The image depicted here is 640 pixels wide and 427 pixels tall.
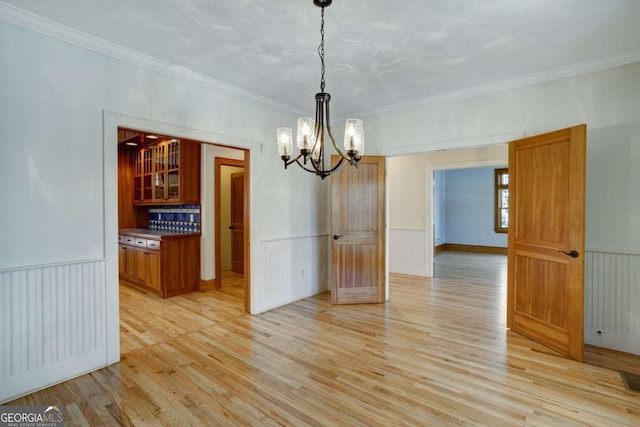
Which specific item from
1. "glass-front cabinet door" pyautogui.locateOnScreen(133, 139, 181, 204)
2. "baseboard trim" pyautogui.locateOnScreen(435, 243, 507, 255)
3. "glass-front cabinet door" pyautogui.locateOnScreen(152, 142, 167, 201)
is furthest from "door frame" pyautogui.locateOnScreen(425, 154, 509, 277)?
"glass-front cabinet door" pyautogui.locateOnScreen(152, 142, 167, 201)

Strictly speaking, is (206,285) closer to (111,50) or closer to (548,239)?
(111,50)

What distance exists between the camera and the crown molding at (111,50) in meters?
2.23

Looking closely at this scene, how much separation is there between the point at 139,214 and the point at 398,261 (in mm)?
5552

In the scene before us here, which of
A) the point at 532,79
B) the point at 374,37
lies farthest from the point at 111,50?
the point at 532,79

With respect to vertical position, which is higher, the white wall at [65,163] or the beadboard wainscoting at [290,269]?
the white wall at [65,163]

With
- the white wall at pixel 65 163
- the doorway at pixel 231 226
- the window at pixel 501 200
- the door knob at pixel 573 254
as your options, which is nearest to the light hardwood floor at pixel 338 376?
the white wall at pixel 65 163

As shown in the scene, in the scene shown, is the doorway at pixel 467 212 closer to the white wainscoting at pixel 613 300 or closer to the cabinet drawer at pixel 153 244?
the white wainscoting at pixel 613 300

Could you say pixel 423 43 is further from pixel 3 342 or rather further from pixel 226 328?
pixel 3 342

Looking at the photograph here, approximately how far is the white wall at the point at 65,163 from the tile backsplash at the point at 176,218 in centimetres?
232

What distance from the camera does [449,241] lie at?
9.98 meters

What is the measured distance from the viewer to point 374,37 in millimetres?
2557

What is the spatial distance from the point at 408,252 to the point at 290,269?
3.00 m

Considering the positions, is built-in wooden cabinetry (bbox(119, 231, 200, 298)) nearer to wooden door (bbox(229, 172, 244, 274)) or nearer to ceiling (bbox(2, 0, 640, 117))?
wooden door (bbox(229, 172, 244, 274))

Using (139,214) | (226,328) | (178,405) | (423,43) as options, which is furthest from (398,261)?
(139,214)
